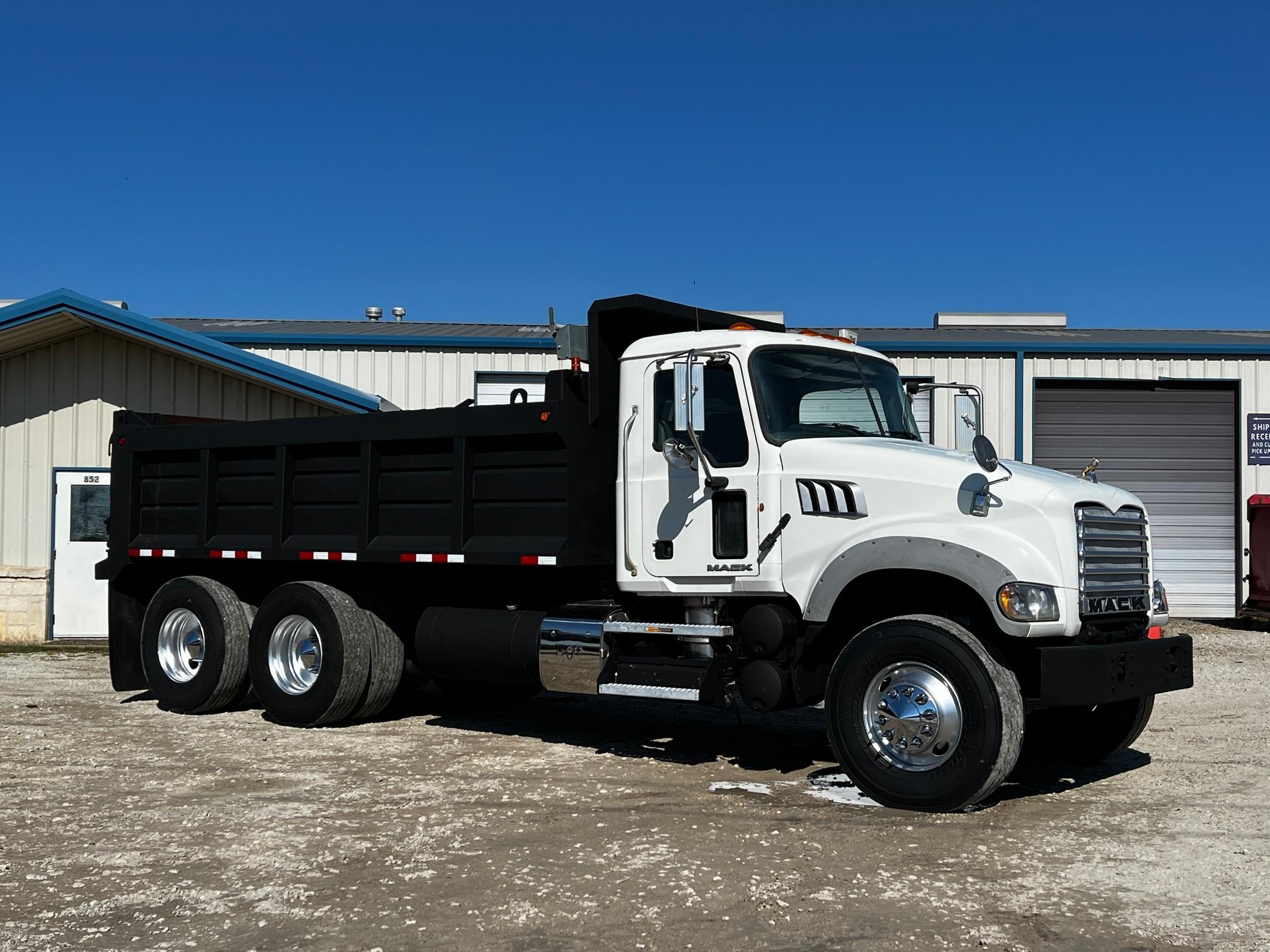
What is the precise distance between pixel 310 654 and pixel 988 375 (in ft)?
43.6

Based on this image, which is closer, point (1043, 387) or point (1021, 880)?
point (1021, 880)

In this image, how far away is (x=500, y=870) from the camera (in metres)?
5.81

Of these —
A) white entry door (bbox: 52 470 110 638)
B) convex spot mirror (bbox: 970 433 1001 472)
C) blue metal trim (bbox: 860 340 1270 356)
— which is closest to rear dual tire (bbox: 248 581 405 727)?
convex spot mirror (bbox: 970 433 1001 472)

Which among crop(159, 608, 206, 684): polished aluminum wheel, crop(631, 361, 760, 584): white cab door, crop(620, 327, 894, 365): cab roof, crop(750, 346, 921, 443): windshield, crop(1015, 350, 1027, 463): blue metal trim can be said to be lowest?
crop(159, 608, 206, 684): polished aluminum wheel

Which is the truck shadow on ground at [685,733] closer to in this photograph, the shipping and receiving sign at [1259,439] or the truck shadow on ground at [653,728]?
the truck shadow on ground at [653,728]

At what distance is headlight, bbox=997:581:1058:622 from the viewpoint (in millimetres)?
6855

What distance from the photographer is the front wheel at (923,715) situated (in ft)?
22.2

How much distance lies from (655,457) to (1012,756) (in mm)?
2949

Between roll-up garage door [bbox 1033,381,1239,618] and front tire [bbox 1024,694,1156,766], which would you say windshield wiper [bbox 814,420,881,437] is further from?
roll-up garage door [bbox 1033,381,1239,618]

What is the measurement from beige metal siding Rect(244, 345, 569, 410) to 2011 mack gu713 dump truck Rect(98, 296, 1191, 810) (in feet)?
28.1

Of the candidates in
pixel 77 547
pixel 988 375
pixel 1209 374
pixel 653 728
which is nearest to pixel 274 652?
pixel 653 728

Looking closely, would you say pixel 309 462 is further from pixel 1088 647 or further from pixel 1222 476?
pixel 1222 476

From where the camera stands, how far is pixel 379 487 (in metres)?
9.69

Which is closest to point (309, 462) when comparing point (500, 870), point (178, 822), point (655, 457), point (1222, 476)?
point (655, 457)
